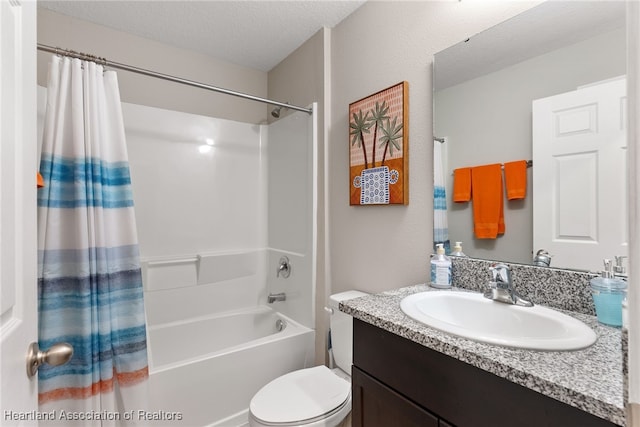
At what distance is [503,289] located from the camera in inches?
39.1

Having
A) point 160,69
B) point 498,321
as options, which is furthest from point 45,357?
point 160,69

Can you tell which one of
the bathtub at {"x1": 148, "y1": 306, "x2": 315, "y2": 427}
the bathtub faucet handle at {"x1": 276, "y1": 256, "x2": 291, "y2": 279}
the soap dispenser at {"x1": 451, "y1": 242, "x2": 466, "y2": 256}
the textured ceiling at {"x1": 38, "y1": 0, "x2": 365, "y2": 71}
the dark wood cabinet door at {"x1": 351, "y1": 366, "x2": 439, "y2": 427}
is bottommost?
the bathtub at {"x1": 148, "y1": 306, "x2": 315, "y2": 427}

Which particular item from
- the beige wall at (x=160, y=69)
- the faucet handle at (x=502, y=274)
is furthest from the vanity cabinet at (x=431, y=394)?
the beige wall at (x=160, y=69)

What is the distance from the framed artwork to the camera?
1.45 meters

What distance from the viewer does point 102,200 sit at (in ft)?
4.32

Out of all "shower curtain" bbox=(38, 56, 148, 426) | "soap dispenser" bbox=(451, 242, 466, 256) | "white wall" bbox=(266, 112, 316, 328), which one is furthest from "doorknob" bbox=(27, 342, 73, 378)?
"white wall" bbox=(266, 112, 316, 328)

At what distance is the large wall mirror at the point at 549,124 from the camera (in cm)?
88

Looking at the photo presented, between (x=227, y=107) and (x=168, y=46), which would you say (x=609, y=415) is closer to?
(x=227, y=107)

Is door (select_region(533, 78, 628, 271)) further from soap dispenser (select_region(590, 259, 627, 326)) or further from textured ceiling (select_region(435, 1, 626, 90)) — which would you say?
textured ceiling (select_region(435, 1, 626, 90))

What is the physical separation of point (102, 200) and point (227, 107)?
1.43 meters

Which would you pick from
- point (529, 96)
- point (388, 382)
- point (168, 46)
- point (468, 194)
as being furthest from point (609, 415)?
point (168, 46)

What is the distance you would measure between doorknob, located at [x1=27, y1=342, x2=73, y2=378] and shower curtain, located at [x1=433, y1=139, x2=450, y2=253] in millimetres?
1272

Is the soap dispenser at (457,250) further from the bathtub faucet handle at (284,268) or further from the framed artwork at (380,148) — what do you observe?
the bathtub faucet handle at (284,268)

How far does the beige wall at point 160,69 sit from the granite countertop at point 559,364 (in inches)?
87.6
